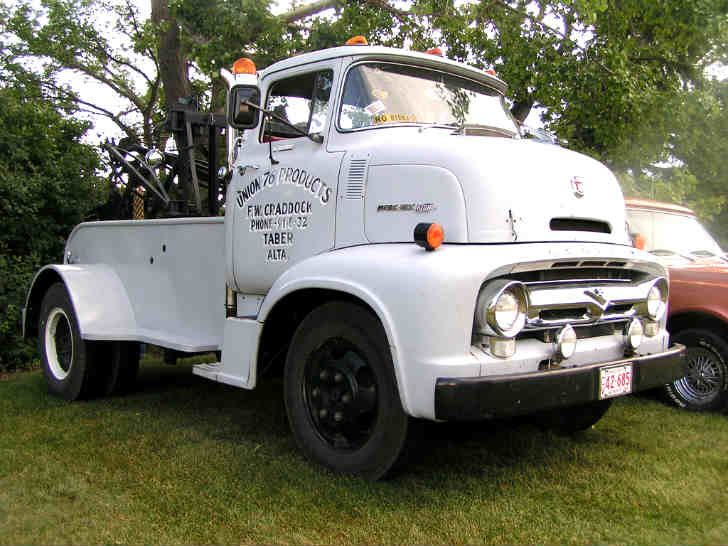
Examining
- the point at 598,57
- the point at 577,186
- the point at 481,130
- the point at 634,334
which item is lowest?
Answer: the point at 634,334

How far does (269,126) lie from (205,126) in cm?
190

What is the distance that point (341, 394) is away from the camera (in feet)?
13.0

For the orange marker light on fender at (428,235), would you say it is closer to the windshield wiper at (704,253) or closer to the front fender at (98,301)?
the front fender at (98,301)

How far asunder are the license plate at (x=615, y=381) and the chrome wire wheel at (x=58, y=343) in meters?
4.70

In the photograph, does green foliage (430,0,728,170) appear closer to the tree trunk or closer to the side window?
the tree trunk

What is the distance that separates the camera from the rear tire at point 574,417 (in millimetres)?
4863

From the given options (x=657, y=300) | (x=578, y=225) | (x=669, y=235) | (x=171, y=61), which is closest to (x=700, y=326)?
(x=669, y=235)

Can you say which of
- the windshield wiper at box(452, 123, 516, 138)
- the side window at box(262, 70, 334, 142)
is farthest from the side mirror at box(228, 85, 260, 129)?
the windshield wiper at box(452, 123, 516, 138)

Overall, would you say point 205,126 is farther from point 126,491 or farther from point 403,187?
point 126,491

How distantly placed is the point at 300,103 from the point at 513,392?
8.39ft

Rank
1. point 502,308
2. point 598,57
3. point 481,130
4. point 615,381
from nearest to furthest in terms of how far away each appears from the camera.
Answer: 1. point 502,308
2. point 615,381
3. point 481,130
4. point 598,57

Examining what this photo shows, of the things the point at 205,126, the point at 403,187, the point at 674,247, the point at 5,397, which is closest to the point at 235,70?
the point at 205,126

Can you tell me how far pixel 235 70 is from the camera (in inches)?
207

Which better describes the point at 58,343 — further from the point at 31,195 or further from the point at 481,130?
the point at 31,195
